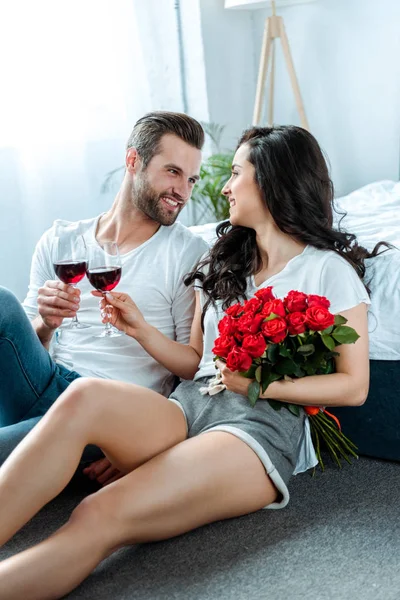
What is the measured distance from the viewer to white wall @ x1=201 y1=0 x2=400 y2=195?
4.85 metres

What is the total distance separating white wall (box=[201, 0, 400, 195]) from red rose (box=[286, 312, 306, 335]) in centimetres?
335

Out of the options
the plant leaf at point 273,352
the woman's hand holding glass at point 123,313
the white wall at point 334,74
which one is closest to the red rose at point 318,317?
the plant leaf at point 273,352

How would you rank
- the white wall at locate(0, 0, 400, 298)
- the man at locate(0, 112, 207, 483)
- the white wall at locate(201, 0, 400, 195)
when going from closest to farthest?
the man at locate(0, 112, 207, 483)
the white wall at locate(0, 0, 400, 298)
the white wall at locate(201, 0, 400, 195)

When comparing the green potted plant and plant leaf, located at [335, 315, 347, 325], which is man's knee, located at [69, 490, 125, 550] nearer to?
plant leaf, located at [335, 315, 347, 325]

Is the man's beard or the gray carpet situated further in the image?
the man's beard

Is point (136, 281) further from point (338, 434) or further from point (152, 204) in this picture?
point (338, 434)

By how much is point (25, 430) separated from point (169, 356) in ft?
1.42

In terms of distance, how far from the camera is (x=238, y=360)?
183 centimetres

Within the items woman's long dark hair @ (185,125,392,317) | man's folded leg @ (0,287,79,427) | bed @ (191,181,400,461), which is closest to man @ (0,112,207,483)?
man's folded leg @ (0,287,79,427)

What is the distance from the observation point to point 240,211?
216 centimetres

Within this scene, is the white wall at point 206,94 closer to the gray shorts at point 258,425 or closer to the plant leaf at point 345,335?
the gray shorts at point 258,425

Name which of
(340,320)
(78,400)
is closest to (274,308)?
(340,320)

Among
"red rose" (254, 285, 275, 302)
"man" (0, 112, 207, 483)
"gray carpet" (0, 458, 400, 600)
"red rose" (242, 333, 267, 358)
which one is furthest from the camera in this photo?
"man" (0, 112, 207, 483)

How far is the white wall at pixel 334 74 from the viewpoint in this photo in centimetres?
485
